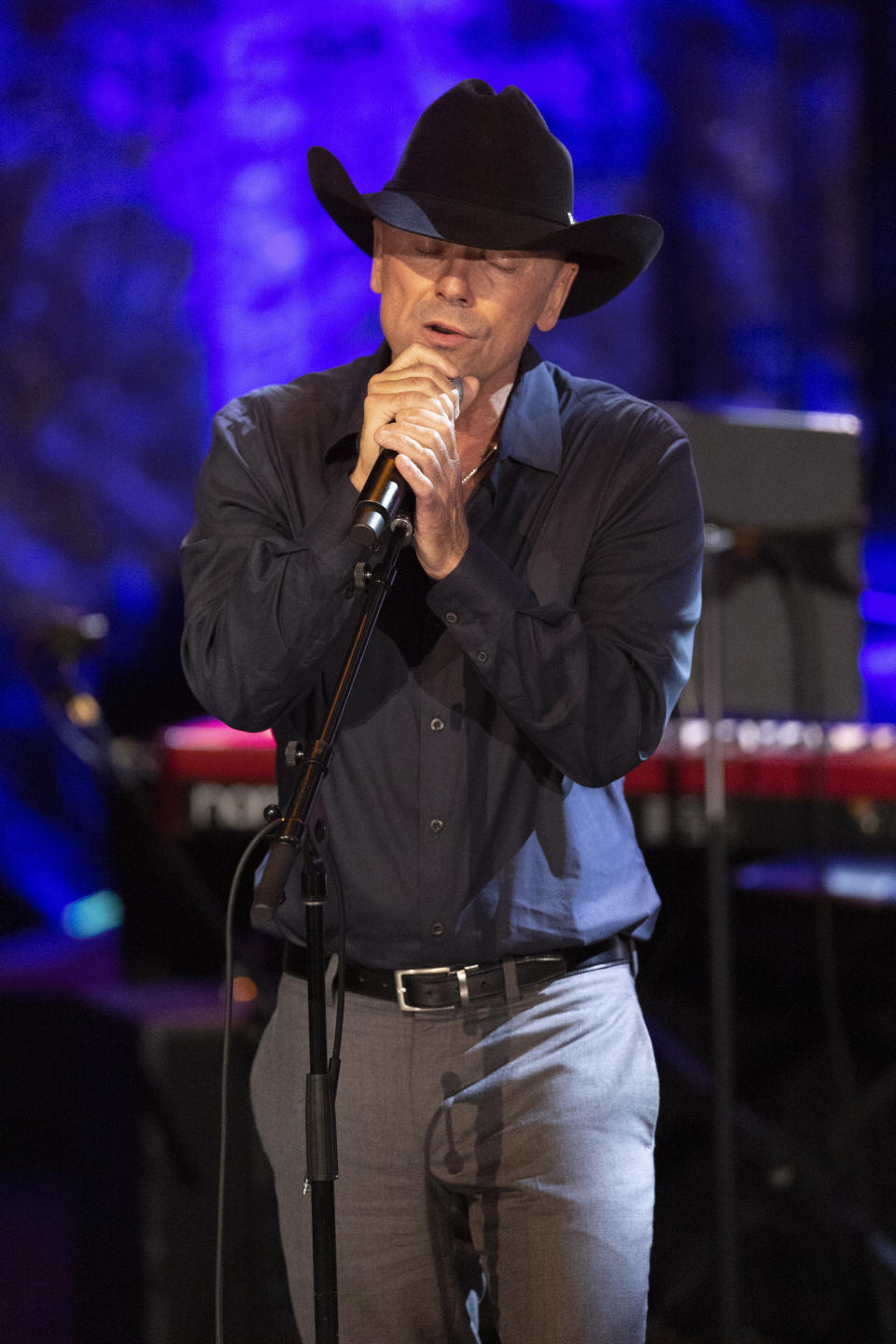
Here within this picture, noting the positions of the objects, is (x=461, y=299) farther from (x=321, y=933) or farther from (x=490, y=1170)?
(x=490, y=1170)

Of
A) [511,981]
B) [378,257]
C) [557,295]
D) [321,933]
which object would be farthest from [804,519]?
[321,933]

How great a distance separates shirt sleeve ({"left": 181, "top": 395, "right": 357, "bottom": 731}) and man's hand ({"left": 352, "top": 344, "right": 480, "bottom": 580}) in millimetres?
110

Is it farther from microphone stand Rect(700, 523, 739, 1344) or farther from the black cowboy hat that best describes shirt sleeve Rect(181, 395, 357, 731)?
microphone stand Rect(700, 523, 739, 1344)

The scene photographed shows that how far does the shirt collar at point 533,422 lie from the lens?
5.99 ft

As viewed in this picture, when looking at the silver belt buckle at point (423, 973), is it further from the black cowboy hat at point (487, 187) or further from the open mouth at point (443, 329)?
the black cowboy hat at point (487, 187)

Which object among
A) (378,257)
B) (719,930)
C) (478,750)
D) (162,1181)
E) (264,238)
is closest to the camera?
(478,750)

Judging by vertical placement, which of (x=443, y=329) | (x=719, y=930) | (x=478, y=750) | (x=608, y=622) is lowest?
(x=719, y=930)

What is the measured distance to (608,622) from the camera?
1699mm

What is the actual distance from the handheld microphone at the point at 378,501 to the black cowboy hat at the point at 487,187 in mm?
436

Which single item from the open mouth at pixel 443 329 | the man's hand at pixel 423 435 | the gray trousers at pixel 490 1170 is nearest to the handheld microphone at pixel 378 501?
the man's hand at pixel 423 435

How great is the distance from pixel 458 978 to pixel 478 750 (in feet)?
0.90

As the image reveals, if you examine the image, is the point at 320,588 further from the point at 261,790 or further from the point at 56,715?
the point at 56,715

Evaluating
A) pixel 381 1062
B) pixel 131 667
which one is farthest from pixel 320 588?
pixel 131 667

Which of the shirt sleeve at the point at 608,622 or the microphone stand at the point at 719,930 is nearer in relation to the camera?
the shirt sleeve at the point at 608,622
